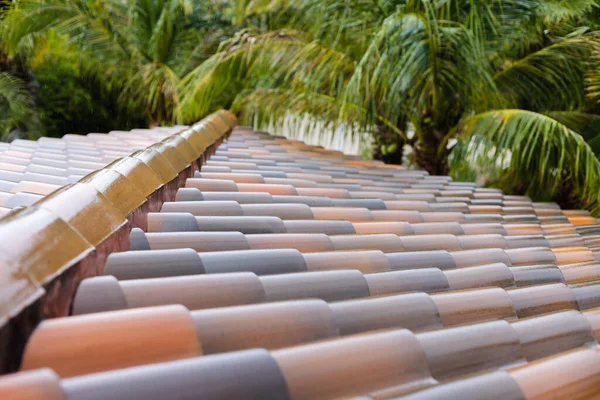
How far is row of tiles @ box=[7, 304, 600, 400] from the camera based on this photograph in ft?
2.97

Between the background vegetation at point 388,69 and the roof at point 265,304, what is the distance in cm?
306

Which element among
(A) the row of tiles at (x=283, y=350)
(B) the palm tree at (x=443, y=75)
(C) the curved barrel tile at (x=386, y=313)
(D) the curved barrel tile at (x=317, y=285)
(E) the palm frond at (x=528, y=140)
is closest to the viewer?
(A) the row of tiles at (x=283, y=350)

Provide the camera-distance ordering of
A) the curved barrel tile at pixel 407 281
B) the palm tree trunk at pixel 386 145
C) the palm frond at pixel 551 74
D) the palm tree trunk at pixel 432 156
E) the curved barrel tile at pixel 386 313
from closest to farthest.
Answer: the curved barrel tile at pixel 386 313 < the curved barrel tile at pixel 407 281 < the palm frond at pixel 551 74 < the palm tree trunk at pixel 432 156 < the palm tree trunk at pixel 386 145

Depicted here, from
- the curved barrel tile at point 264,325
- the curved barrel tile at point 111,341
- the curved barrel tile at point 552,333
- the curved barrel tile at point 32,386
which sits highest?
the curved barrel tile at point 32,386

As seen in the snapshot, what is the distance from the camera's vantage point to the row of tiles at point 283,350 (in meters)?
0.91

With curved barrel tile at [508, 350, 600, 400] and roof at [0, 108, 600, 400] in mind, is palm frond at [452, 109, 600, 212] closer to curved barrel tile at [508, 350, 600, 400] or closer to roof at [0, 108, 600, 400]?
roof at [0, 108, 600, 400]

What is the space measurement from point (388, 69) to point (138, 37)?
7.22 metres

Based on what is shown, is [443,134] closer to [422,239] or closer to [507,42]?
[507,42]

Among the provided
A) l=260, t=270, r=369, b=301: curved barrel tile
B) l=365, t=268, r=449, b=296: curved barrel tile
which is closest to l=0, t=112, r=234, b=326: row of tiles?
l=260, t=270, r=369, b=301: curved barrel tile

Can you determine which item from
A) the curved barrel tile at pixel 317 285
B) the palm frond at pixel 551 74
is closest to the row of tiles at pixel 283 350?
the curved barrel tile at pixel 317 285

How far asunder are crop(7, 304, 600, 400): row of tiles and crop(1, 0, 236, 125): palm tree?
8.94 meters

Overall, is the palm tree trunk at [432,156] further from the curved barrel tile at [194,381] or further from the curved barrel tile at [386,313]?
the curved barrel tile at [194,381]

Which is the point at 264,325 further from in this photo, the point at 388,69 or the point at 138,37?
the point at 138,37

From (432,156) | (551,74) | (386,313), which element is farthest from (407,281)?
(551,74)
